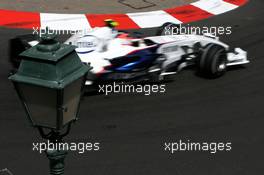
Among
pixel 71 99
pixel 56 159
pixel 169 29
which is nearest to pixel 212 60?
pixel 169 29

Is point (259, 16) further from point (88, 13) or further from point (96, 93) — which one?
point (96, 93)

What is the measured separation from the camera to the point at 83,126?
788cm

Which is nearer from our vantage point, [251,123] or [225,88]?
[251,123]

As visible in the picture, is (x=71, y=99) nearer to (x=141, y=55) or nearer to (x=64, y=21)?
(x=141, y=55)

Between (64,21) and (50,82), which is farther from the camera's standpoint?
(64,21)

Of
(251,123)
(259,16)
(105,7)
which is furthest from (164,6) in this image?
(251,123)

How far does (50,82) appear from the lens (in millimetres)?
3107

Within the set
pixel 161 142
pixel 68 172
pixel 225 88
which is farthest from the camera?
pixel 225 88

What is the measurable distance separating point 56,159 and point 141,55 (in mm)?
5763

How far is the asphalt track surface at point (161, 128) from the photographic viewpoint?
22.5 ft

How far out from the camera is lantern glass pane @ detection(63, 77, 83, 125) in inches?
127

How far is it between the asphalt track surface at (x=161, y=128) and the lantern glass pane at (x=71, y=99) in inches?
133

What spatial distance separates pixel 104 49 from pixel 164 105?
1.61 meters

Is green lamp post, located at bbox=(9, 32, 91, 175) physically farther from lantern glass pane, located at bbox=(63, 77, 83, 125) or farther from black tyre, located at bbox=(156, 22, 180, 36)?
black tyre, located at bbox=(156, 22, 180, 36)
